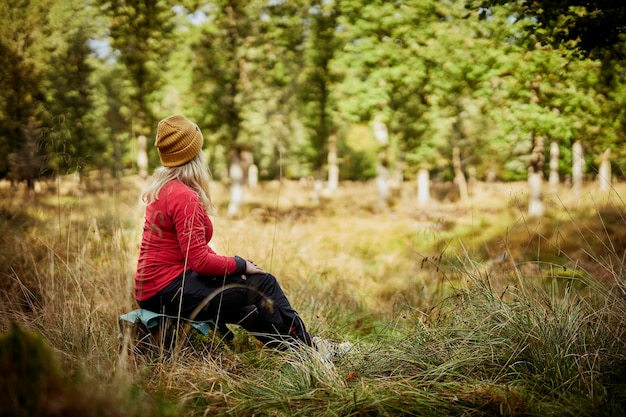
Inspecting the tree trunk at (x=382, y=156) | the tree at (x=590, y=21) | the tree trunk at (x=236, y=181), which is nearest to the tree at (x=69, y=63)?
the tree at (x=590, y=21)

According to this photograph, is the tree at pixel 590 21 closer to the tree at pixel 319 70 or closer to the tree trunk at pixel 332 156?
the tree at pixel 319 70

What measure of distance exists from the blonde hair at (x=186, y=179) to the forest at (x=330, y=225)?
0.72 metres

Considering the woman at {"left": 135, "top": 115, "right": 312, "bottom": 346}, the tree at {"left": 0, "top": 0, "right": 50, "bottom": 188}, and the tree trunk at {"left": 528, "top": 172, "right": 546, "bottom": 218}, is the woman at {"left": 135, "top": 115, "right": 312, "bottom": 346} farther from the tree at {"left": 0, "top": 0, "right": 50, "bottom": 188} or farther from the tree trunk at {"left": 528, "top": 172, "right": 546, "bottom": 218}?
the tree trunk at {"left": 528, "top": 172, "right": 546, "bottom": 218}

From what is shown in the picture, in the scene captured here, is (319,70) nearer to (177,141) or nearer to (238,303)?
(177,141)

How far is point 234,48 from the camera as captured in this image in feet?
49.6

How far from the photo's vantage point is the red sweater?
268cm

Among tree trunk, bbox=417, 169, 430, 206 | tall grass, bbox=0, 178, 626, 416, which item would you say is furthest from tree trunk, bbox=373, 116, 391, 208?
tall grass, bbox=0, 178, 626, 416

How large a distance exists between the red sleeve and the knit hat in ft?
0.87

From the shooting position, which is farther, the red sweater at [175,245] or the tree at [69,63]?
the tree at [69,63]

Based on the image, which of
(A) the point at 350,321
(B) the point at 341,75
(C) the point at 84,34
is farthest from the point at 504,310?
(B) the point at 341,75

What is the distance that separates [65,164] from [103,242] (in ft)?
3.84

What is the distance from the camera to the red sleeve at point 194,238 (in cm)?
267

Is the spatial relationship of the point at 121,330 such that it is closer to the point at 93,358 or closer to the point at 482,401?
the point at 93,358

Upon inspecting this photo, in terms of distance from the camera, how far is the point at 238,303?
2799mm
